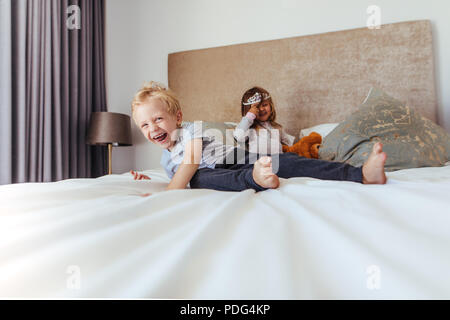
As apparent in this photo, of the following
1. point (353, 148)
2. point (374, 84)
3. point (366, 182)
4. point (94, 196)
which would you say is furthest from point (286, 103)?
point (94, 196)

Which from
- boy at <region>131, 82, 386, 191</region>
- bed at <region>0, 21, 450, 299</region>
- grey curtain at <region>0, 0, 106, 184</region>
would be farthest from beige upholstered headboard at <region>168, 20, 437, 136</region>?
bed at <region>0, 21, 450, 299</region>

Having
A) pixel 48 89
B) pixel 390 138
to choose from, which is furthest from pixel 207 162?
pixel 48 89

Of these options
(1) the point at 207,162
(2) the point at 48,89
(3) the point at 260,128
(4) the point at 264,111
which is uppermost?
(2) the point at 48,89

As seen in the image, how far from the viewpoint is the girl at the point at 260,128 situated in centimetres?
159

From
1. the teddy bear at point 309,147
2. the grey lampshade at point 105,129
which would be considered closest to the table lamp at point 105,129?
the grey lampshade at point 105,129

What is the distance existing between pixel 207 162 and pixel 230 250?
78 centimetres

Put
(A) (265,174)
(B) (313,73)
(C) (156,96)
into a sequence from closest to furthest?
(A) (265,174) → (C) (156,96) → (B) (313,73)

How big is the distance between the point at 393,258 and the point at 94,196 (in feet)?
2.15

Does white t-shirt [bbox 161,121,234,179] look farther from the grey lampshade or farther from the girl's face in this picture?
the grey lampshade

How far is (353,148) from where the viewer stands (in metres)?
1.28

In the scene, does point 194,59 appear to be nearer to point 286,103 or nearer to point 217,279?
point 286,103

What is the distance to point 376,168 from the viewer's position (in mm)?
755

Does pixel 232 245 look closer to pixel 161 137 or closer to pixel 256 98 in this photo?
pixel 161 137

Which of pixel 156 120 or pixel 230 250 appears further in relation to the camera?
pixel 156 120
